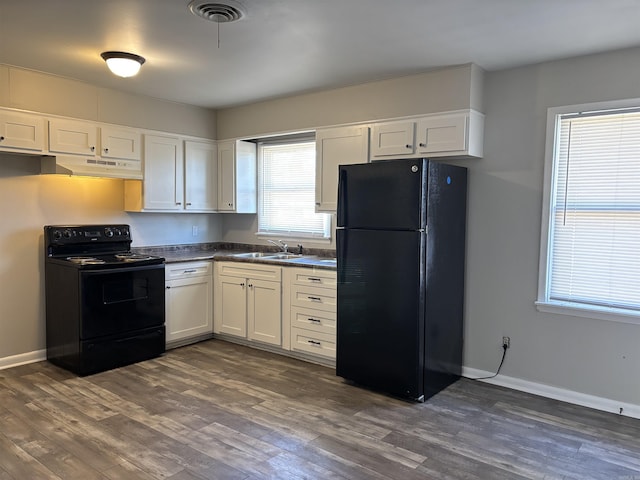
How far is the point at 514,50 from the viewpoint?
10.4ft

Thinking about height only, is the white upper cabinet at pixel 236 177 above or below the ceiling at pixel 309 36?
below

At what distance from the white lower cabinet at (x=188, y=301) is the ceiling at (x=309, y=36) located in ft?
5.77

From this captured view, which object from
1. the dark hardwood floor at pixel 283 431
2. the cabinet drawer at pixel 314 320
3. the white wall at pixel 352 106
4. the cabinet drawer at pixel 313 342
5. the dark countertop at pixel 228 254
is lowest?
the dark hardwood floor at pixel 283 431

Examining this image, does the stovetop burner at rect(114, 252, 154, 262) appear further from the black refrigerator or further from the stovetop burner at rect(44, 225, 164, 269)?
the black refrigerator

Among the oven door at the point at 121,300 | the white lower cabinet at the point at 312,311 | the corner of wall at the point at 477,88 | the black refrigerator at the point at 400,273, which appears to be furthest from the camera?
the white lower cabinet at the point at 312,311

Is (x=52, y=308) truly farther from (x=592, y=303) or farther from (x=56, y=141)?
(x=592, y=303)

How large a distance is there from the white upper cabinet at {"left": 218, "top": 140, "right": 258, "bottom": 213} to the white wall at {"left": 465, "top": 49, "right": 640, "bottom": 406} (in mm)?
2459

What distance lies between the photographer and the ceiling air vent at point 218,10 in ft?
8.07

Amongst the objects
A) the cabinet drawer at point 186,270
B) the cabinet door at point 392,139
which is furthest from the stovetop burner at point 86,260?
the cabinet door at point 392,139

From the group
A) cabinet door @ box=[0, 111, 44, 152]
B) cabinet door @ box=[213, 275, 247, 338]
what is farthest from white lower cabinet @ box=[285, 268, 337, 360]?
cabinet door @ box=[0, 111, 44, 152]

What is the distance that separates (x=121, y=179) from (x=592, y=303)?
13.6 feet

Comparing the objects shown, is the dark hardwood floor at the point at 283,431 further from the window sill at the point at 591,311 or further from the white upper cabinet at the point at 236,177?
the white upper cabinet at the point at 236,177

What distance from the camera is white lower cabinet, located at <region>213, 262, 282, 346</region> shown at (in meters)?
4.33

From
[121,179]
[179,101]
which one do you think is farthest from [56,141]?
[179,101]
